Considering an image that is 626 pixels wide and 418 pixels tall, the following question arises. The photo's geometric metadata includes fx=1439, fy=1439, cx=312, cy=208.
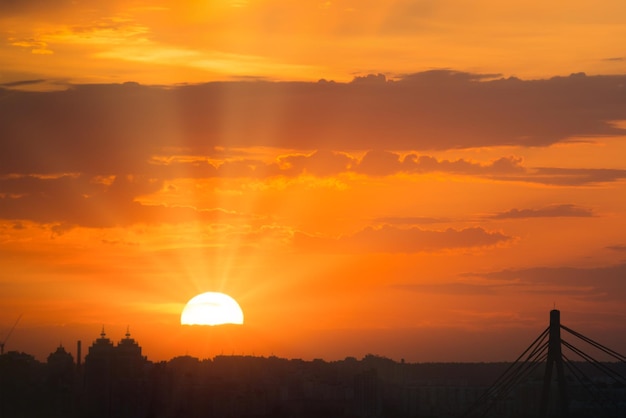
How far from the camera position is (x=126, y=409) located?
15712cm

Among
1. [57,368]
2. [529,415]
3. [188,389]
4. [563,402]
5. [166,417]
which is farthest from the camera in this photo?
[57,368]

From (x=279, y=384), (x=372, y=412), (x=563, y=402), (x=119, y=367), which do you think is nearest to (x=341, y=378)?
(x=279, y=384)

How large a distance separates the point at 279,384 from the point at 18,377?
30373 mm

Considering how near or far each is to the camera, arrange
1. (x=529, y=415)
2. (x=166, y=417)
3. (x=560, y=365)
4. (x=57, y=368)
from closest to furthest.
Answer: (x=560, y=365) → (x=529, y=415) → (x=166, y=417) → (x=57, y=368)

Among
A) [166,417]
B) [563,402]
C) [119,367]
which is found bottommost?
[563,402]

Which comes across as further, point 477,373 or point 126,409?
point 477,373

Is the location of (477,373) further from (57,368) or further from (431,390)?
(57,368)

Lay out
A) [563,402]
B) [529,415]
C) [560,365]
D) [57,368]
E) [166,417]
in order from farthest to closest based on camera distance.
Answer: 1. [57,368]
2. [166,417]
3. [529,415]
4. [563,402]
5. [560,365]

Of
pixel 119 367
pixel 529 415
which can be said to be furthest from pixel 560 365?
pixel 119 367

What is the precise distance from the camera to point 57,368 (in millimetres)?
175000

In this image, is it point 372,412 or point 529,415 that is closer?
point 529,415

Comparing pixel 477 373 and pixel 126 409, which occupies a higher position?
pixel 477 373

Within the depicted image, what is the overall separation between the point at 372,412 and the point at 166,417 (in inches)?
859

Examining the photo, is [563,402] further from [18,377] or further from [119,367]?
[119,367]
